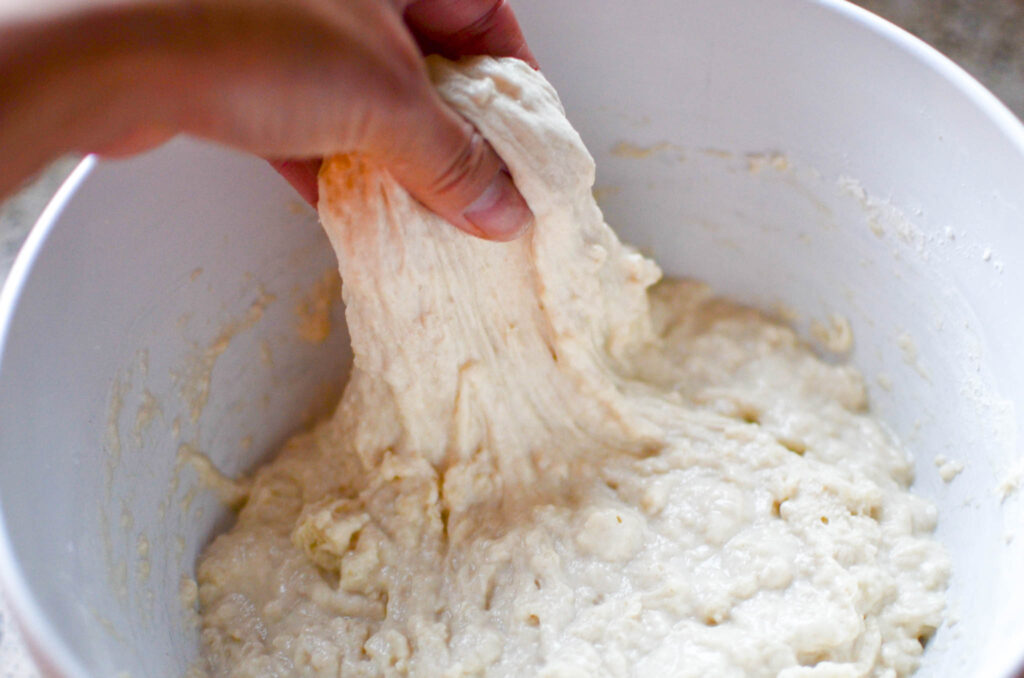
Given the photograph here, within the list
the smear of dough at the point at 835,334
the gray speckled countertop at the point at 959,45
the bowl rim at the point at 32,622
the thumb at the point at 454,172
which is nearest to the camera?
the bowl rim at the point at 32,622

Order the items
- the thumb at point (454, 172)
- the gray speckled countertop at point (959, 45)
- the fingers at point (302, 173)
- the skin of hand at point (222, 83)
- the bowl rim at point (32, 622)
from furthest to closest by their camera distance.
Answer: the gray speckled countertop at point (959, 45)
the fingers at point (302, 173)
the thumb at point (454, 172)
the bowl rim at point (32, 622)
the skin of hand at point (222, 83)

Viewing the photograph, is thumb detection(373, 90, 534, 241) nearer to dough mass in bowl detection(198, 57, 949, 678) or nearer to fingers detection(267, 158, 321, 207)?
dough mass in bowl detection(198, 57, 949, 678)

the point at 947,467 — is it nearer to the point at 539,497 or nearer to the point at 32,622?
the point at 539,497

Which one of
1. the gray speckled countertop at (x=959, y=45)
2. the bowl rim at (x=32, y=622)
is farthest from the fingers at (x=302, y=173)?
the gray speckled countertop at (x=959, y=45)

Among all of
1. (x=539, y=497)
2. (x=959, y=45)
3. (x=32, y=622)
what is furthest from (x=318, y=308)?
(x=959, y=45)

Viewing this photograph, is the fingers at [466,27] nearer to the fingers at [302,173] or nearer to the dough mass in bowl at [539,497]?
the dough mass in bowl at [539,497]
